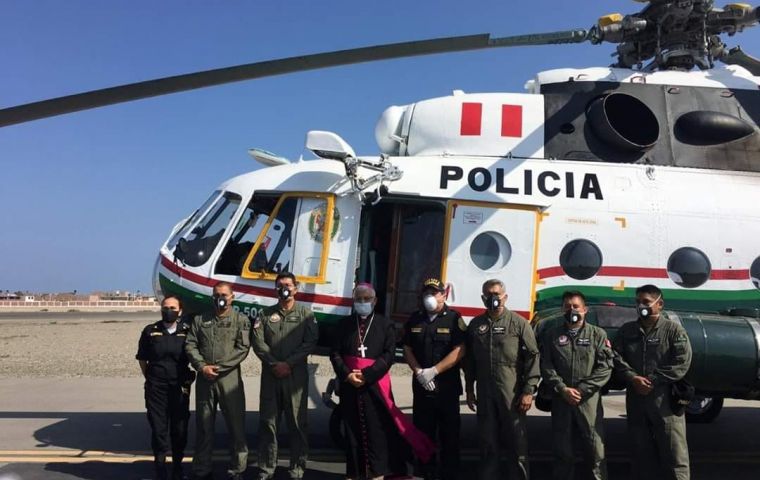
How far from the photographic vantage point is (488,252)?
6113 mm

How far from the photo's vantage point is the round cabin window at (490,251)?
607 cm

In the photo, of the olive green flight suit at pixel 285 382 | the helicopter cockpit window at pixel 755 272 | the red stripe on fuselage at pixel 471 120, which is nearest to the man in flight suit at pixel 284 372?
the olive green flight suit at pixel 285 382

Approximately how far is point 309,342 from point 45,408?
620 centimetres

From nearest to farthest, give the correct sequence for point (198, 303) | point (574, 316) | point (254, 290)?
point (574, 316) < point (254, 290) < point (198, 303)

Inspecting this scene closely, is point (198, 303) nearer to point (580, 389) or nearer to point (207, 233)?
point (207, 233)

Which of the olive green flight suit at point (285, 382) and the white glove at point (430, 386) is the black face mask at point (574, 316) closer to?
the white glove at point (430, 386)

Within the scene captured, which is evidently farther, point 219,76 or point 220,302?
point 220,302

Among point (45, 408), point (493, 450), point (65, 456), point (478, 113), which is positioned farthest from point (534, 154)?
point (45, 408)

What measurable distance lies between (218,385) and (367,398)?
1.39 metres

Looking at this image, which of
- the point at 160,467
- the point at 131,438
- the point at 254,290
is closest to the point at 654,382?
the point at 254,290

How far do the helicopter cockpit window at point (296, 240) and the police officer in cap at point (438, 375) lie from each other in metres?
1.42

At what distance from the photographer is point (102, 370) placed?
541 inches

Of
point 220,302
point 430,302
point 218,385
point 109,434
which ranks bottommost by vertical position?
point 109,434

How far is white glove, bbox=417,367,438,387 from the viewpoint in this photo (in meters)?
4.95
